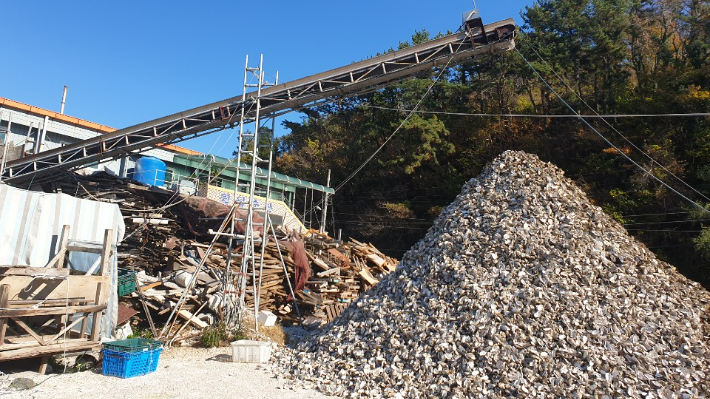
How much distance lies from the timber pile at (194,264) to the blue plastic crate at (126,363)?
8.39ft

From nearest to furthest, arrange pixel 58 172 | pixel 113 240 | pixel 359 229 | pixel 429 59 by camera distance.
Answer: pixel 113 240
pixel 429 59
pixel 58 172
pixel 359 229

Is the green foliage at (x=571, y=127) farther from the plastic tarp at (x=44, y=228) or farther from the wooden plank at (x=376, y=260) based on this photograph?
the plastic tarp at (x=44, y=228)

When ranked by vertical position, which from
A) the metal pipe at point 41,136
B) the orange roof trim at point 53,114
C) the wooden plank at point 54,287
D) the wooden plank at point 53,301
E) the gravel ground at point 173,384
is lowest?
the gravel ground at point 173,384

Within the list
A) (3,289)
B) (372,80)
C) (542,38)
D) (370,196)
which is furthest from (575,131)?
(3,289)

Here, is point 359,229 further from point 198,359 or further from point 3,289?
point 3,289

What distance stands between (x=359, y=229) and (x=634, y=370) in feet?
74.3

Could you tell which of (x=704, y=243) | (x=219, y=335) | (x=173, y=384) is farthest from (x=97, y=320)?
(x=704, y=243)

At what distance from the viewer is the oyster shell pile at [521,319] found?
21.9 feet

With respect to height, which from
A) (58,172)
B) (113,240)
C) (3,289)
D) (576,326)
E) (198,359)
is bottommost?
(198,359)

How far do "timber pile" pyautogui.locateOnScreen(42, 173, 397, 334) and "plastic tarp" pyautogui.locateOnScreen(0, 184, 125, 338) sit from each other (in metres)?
1.68

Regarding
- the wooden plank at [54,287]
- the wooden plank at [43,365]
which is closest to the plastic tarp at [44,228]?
the wooden plank at [54,287]

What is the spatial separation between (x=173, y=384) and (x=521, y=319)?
5.36 meters

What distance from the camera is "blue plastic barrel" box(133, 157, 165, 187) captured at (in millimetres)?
20281

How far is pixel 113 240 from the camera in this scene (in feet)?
29.4
